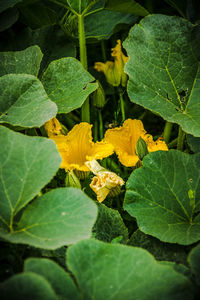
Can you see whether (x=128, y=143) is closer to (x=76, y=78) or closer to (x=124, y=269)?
(x=76, y=78)

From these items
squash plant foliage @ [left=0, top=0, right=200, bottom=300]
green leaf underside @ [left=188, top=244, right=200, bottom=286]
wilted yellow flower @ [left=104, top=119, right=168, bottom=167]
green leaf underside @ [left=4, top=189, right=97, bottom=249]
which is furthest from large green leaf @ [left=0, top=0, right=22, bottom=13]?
green leaf underside @ [left=188, top=244, right=200, bottom=286]

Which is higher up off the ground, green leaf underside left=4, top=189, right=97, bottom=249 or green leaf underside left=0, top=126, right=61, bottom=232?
green leaf underside left=0, top=126, right=61, bottom=232

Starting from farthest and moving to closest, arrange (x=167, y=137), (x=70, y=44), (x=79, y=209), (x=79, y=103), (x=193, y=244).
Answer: (x=70, y=44), (x=167, y=137), (x=79, y=103), (x=193, y=244), (x=79, y=209)

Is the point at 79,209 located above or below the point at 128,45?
below

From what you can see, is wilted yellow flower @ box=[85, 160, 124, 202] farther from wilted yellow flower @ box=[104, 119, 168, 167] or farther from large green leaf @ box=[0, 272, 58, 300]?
large green leaf @ box=[0, 272, 58, 300]

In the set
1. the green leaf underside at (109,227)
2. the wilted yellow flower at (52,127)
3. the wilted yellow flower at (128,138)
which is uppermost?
the wilted yellow flower at (52,127)

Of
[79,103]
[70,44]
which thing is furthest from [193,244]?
[70,44]

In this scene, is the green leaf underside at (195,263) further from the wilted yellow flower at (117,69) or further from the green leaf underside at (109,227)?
the wilted yellow flower at (117,69)

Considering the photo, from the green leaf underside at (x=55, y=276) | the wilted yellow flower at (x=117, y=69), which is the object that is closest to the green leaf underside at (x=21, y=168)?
the green leaf underside at (x=55, y=276)
